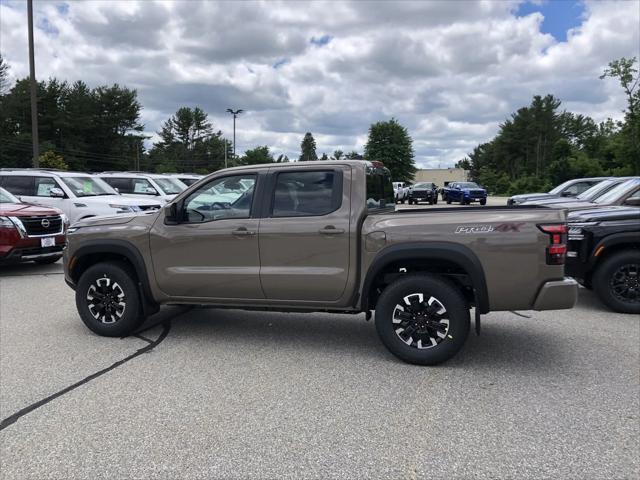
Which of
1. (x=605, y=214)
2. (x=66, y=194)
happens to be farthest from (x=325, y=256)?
(x=66, y=194)

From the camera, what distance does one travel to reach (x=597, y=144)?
182 ft

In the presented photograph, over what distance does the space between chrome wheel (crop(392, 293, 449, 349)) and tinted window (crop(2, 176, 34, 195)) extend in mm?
11473

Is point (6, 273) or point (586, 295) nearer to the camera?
point (586, 295)

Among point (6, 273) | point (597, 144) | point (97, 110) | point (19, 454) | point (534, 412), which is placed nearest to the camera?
point (19, 454)

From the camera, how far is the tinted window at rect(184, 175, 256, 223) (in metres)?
5.27

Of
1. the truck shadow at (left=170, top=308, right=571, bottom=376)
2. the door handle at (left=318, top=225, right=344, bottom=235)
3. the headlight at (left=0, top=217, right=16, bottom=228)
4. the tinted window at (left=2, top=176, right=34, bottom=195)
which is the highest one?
the tinted window at (left=2, top=176, right=34, bottom=195)

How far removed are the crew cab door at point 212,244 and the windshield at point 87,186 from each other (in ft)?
28.4

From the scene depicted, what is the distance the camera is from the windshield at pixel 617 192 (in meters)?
9.05

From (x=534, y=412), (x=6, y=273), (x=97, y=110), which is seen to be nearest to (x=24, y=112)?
(x=97, y=110)

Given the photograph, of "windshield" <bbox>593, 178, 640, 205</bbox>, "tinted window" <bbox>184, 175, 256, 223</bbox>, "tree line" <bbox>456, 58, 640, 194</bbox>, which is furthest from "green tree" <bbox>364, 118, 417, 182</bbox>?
"tinted window" <bbox>184, 175, 256, 223</bbox>

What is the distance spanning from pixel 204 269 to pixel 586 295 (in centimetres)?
586

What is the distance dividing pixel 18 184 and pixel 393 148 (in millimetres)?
85485

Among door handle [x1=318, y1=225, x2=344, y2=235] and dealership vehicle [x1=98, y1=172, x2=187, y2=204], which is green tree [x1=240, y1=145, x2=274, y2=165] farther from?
door handle [x1=318, y1=225, x2=344, y2=235]

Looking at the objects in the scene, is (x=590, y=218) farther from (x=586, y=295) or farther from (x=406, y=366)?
(x=406, y=366)
